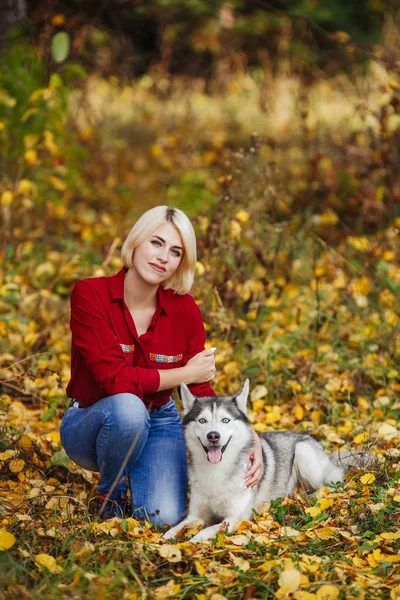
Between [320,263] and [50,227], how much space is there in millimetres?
3068

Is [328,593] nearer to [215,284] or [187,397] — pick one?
[187,397]

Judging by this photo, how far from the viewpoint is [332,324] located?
5.87m

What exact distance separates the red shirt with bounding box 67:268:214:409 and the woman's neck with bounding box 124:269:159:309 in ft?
0.17

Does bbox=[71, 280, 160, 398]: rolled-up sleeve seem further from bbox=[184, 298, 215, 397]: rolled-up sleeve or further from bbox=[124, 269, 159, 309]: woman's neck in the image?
bbox=[184, 298, 215, 397]: rolled-up sleeve

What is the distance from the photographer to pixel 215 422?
361 centimetres

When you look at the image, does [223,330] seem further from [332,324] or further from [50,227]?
[50,227]

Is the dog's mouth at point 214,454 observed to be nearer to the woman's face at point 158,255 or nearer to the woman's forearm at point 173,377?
the woman's forearm at point 173,377

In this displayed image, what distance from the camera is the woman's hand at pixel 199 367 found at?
3863 millimetres

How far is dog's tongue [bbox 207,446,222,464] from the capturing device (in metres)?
3.56

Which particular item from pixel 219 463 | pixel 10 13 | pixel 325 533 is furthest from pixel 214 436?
pixel 10 13

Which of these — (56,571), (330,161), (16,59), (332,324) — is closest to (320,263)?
(332,324)

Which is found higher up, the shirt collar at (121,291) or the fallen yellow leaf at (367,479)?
Result: the shirt collar at (121,291)

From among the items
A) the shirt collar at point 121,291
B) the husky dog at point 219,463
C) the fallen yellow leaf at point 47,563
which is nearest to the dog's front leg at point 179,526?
the husky dog at point 219,463

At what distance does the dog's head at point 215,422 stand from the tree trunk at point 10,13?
5480mm
